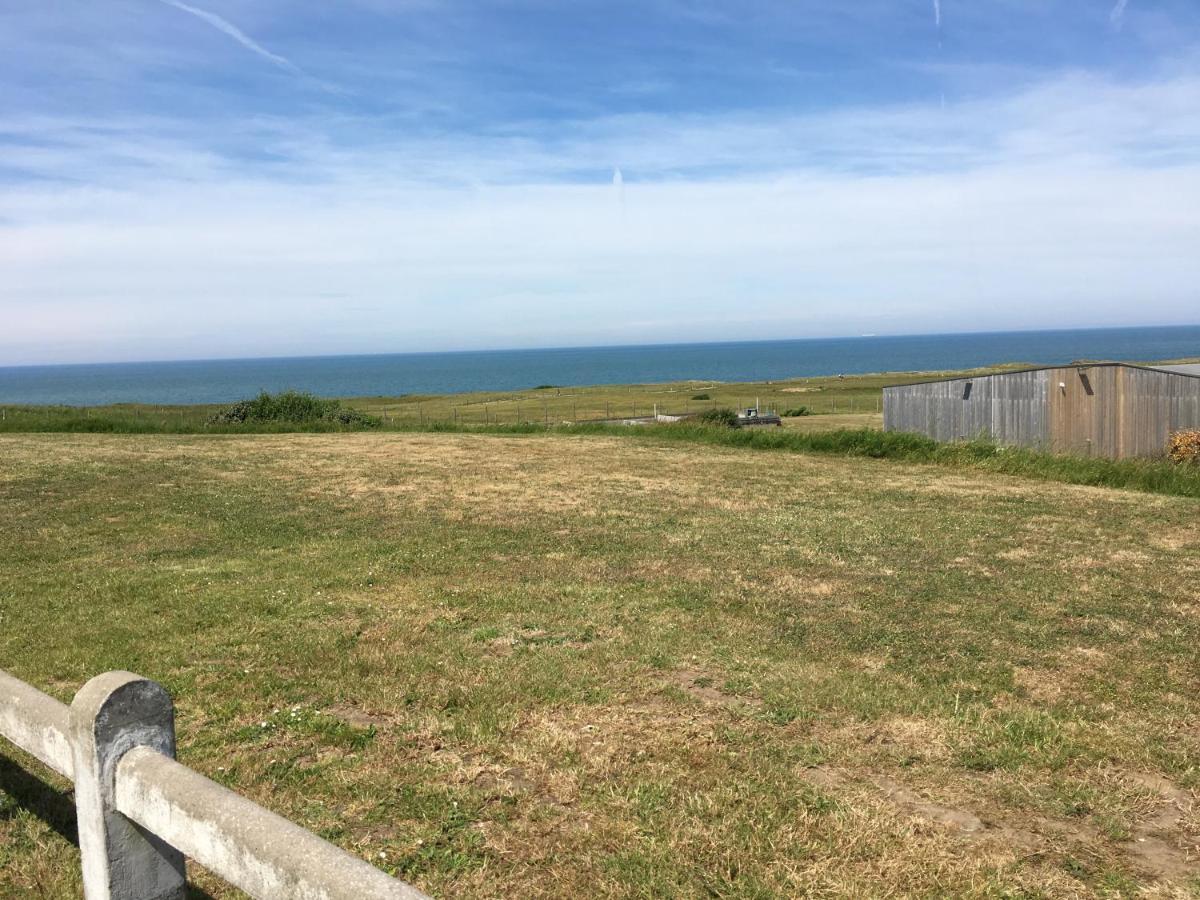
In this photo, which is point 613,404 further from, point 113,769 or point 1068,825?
point 113,769

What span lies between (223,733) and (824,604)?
609 cm

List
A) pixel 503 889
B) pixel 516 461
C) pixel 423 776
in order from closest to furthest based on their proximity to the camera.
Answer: pixel 503 889
pixel 423 776
pixel 516 461

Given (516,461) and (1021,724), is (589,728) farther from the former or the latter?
(516,461)

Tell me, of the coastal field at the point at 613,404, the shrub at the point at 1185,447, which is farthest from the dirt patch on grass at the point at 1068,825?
the coastal field at the point at 613,404

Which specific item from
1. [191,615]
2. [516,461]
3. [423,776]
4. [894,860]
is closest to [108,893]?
[423,776]

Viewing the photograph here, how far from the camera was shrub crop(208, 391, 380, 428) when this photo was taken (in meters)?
38.4

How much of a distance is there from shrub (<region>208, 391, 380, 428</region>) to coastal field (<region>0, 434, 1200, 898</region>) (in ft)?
74.8

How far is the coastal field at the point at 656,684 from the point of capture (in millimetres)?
4691

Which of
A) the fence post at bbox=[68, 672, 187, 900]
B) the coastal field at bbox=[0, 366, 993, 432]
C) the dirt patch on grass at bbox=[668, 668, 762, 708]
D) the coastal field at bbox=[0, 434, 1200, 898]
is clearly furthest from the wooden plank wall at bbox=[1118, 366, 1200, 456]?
the fence post at bbox=[68, 672, 187, 900]

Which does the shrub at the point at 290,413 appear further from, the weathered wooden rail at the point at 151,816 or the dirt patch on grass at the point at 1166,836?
the weathered wooden rail at the point at 151,816

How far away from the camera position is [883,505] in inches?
666

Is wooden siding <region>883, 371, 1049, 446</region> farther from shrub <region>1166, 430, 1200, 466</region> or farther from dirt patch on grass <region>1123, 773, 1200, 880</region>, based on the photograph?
dirt patch on grass <region>1123, 773, 1200, 880</region>

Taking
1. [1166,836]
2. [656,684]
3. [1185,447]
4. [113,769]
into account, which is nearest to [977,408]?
[1185,447]

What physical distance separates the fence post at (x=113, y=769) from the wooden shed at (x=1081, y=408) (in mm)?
30871
